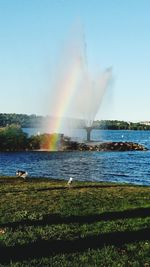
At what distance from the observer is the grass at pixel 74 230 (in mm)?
12898

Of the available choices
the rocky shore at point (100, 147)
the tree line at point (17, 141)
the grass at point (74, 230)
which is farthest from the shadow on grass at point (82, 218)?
the rocky shore at point (100, 147)

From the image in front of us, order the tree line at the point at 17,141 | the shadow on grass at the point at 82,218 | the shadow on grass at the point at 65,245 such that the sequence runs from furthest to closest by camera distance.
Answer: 1. the tree line at the point at 17,141
2. the shadow on grass at the point at 82,218
3. the shadow on grass at the point at 65,245

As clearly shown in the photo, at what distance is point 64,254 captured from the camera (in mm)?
13211

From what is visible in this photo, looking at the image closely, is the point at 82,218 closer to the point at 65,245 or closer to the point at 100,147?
the point at 65,245

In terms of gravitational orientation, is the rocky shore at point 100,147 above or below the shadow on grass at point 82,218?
below

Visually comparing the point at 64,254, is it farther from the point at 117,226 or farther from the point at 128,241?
the point at 117,226

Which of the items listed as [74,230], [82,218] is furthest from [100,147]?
[74,230]

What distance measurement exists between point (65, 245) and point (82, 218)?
4.32 meters

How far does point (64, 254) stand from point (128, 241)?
2.60 m

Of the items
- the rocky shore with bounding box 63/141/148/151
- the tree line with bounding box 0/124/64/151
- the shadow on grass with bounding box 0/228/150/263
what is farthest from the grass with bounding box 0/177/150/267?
the rocky shore with bounding box 63/141/148/151

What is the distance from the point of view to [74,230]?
16.1 metres

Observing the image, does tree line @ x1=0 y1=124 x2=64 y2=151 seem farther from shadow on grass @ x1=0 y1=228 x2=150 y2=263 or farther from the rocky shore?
shadow on grass @ x1=0 y1=228 x2=150 y2=263

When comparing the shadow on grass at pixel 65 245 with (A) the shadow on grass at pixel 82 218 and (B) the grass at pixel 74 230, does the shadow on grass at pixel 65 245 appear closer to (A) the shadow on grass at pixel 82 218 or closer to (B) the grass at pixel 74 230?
(B) the grass at pixel 74 230

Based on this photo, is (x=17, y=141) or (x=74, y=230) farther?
(x=17, y=141)
